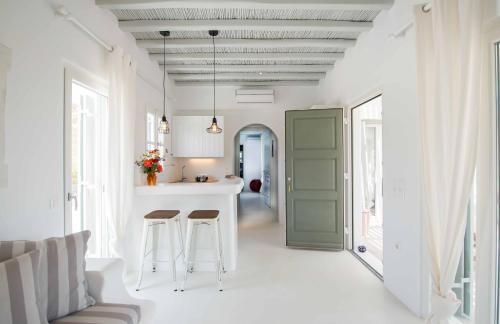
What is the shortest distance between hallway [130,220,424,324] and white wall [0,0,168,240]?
4.34 ft

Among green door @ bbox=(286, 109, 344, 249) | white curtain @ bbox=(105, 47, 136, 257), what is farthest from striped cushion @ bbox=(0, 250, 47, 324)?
green door @ bbox=(286, 109, 344, 249)

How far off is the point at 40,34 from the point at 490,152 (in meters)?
3.37

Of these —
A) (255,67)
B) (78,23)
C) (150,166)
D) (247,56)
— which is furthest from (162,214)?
(255,67)

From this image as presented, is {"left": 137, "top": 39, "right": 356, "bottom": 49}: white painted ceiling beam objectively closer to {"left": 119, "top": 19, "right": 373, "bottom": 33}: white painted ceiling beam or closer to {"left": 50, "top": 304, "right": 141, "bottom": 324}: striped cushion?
{"left": 119, "top": 19, "right": 373, "bottom": 33}: white painted ceiling beam

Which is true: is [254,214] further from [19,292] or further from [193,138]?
[19,292]

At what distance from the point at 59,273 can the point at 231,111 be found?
15.9 feet

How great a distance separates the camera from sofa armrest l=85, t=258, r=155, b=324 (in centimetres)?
177

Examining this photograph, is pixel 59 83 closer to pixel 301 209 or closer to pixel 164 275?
pixel 164 275

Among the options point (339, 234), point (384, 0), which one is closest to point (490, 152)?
point (384, 0)

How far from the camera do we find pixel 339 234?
434 centimetres

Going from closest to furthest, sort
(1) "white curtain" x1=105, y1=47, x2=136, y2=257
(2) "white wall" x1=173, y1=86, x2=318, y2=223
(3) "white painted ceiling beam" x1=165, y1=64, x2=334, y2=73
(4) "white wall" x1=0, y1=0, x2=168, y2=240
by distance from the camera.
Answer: (4) "white wall" x1=0, y1=0, x2=168, y2=240
(1) "white curtain" x1=105, y1=47, x2=136, y2=257
(3) "white painted ceiling beam" x1=165, y1=64, x2=334, y2=73
(2) "white wall" x1=173, y1=86, x2=318, y2=223

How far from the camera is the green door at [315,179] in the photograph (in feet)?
14.3

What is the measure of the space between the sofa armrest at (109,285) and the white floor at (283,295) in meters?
0.67

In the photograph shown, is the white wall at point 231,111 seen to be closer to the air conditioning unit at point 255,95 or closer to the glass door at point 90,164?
the air conditioning unit at point 255,95
